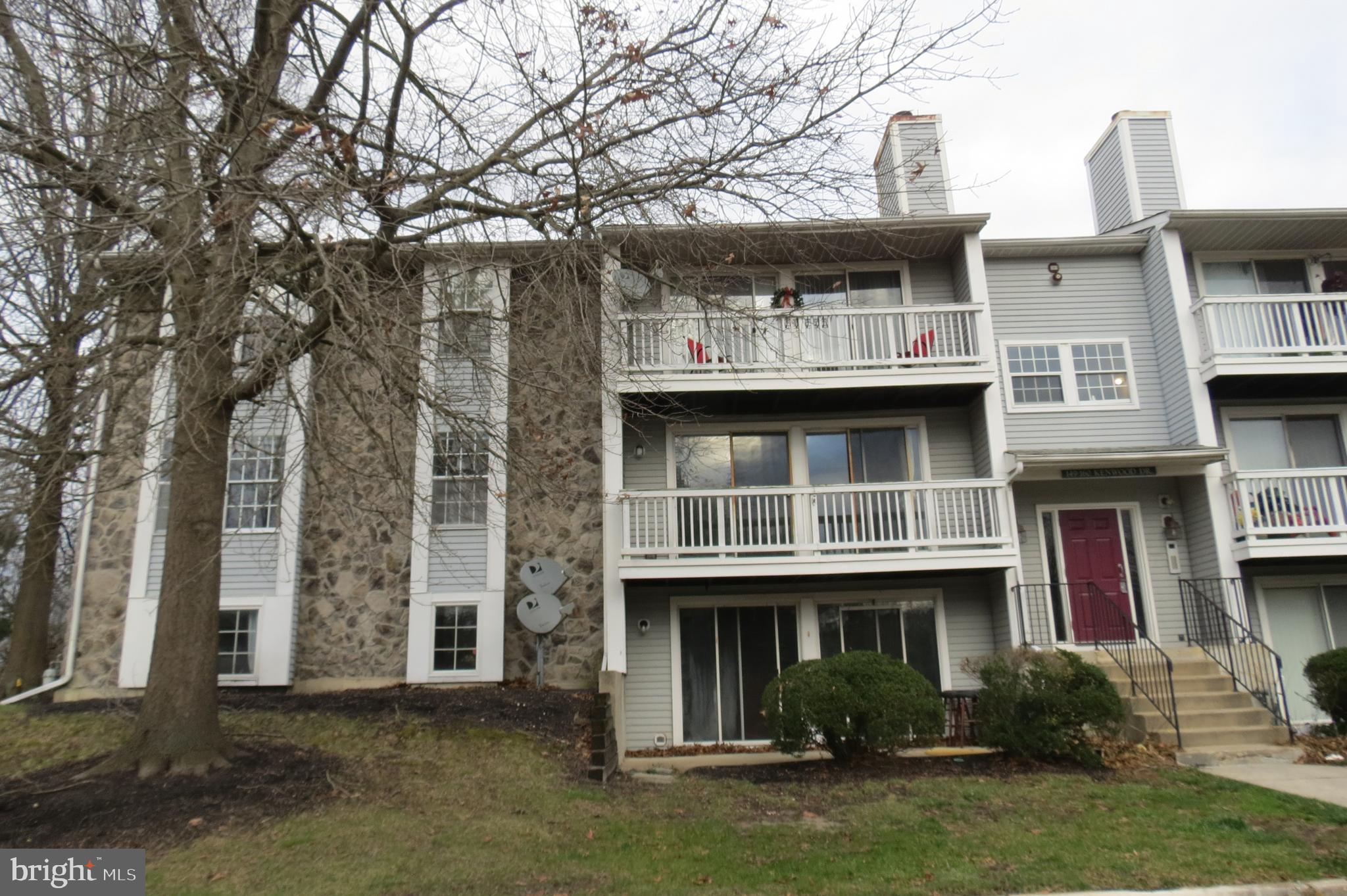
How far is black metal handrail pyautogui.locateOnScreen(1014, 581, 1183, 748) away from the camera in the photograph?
42.5 ft

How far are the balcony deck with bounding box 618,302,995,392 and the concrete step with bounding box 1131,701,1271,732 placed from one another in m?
5.20

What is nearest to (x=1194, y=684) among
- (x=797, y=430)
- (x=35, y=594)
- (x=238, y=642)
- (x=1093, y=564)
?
(x=1093, y=564)

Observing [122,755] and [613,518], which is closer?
[122,755]

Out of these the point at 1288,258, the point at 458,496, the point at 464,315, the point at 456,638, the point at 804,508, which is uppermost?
the point at 1288,258

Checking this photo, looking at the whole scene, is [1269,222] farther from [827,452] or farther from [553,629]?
[553,629]

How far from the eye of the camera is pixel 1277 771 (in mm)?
Result: 10211

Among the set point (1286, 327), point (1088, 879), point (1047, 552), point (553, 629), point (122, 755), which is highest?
point (1286, 327)

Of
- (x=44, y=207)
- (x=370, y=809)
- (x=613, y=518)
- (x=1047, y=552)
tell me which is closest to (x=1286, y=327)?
(x=1047, y=552)

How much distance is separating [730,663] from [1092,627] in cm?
565

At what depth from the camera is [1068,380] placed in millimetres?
15578

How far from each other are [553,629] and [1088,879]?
8947 millimetres

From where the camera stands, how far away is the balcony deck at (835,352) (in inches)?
553

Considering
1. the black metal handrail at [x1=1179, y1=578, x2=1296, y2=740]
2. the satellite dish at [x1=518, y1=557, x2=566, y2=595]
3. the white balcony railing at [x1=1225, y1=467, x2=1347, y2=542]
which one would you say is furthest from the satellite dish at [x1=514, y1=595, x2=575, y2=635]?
the white balcony railing at [x1=1225, y1=467, x2=1347, y2=542]

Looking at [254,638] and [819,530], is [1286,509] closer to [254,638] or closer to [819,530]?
[819,530]
